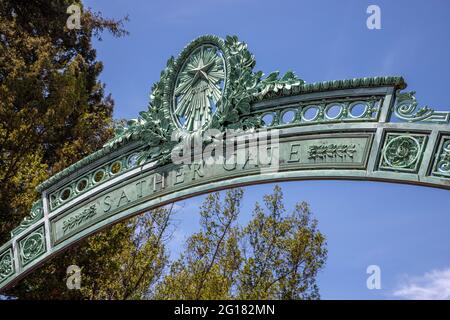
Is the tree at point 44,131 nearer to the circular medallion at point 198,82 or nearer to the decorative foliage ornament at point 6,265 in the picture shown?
the decorative foliage ornament at point 6,265

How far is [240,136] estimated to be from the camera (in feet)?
17.9

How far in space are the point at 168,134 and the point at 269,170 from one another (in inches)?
46.8

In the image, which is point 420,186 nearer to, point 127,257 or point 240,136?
point 240,136

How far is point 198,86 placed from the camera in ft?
19.3

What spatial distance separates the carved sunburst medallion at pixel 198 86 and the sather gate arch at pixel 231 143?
0.01 meters

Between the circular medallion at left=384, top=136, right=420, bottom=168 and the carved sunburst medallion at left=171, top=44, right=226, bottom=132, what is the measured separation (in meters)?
1.67

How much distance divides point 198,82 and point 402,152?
83.7 inches

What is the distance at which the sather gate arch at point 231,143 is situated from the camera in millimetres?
4703

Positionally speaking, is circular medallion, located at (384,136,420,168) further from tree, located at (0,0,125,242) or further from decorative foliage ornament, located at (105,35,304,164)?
tree, located at (0,0,125,242)

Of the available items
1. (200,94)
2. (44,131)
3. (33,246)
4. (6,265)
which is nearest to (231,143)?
Answer: (200,94)

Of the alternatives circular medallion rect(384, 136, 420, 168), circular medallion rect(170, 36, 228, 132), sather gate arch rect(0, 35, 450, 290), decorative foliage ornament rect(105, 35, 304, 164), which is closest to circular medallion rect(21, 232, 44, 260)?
sather gate arch rect(0, 35, 450, 290)

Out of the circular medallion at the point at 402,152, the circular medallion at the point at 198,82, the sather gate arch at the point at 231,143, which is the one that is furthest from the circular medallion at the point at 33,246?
the circular medallion at the point at 402,152
